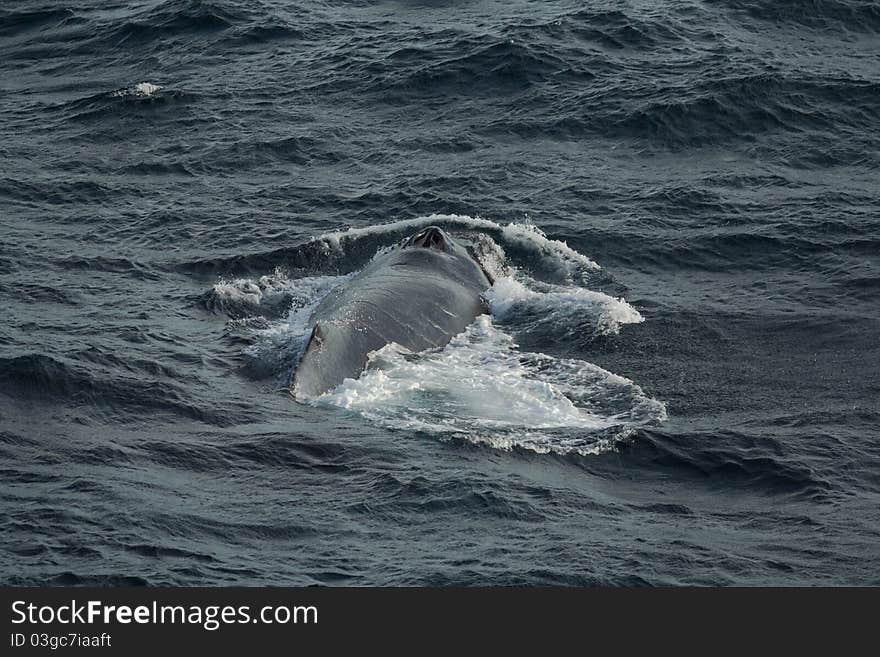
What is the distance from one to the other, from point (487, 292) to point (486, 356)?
12.8 ft

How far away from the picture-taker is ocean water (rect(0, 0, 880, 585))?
1964 cm

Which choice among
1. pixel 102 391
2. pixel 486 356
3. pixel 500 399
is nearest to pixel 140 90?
pixel 486 356

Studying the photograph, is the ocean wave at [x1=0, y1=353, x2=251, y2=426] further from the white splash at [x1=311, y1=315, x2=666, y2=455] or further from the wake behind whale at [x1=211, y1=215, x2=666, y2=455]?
the white splash at [x1=311, y1=315, x2=666, y2=455]

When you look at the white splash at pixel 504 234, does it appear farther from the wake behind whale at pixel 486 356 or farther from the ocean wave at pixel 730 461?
the ocean wave at pixel 730 461

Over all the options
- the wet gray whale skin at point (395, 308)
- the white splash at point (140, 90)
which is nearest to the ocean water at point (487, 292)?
the white splash at point (140, 90)

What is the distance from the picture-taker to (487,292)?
30.4 m

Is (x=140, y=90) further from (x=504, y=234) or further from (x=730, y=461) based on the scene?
(x=730, y=461)

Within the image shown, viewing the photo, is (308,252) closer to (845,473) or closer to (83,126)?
(83,126)

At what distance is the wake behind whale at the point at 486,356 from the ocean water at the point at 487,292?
3.6 inches

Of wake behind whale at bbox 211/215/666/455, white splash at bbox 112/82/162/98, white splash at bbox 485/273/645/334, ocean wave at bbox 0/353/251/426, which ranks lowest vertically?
white splash at bbox 485/273/645/334

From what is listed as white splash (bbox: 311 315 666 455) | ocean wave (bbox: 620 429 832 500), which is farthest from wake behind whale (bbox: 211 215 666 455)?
ocean wave (bbox: 620 429 832 500)

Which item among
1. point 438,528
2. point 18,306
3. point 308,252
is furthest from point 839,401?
point 18,306

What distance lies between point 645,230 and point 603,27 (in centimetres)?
1412

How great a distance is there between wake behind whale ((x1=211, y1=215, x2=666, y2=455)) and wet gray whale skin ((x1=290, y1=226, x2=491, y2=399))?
0.40 ft
